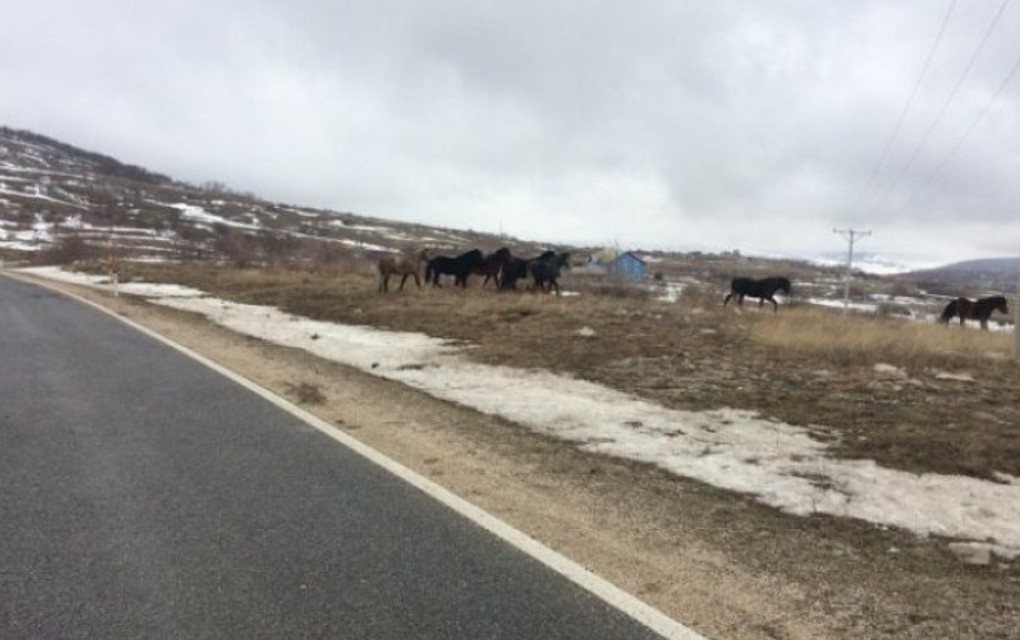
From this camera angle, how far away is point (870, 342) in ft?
53.6

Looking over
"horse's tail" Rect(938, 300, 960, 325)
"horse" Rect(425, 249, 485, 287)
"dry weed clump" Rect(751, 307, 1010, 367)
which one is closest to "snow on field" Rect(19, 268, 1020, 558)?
"dry weed clump" Rect(751, 307, 1010, 367)

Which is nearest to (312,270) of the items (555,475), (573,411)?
(573,411)

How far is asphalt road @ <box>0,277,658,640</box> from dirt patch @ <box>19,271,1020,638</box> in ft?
1.73

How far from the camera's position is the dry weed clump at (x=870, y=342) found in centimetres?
1462

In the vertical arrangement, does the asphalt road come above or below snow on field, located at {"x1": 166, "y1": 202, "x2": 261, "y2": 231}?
below

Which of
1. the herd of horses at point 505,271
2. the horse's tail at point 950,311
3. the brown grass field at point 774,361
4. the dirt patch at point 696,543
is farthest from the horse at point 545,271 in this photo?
the dirt patch at point 696,543

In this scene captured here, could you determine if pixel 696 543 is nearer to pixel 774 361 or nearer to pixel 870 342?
pixel 774 361

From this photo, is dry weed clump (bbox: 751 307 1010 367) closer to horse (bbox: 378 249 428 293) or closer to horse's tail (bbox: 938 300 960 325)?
horse's tail (bbox: 938 300 960 325)

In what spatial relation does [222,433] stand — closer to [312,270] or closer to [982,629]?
[982,629]

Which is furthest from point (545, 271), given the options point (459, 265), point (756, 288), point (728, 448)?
point (728, 448)

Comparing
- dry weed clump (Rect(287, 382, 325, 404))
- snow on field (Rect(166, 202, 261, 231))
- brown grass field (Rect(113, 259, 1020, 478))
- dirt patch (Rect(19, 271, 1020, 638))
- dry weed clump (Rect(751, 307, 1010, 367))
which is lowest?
dry weed clump (Rect(287, 382, 325, 404))

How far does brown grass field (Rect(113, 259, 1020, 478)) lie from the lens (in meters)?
8.93

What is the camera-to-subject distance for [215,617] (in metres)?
4.13

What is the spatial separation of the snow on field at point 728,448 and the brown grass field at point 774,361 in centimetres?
48
